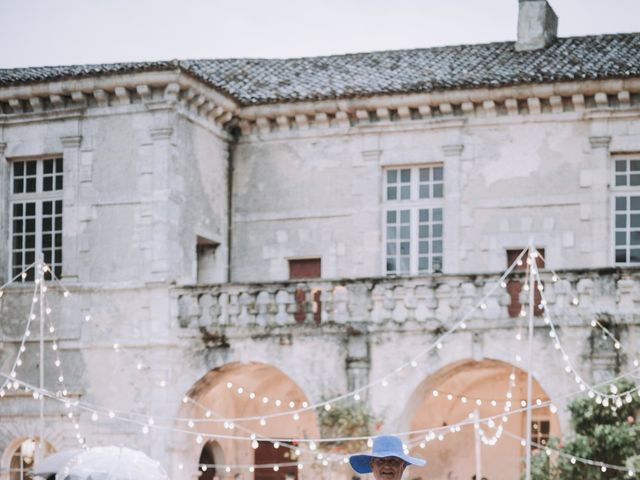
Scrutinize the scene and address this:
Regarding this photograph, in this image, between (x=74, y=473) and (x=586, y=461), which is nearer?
(x=74, y=473)

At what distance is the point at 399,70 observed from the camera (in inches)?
992

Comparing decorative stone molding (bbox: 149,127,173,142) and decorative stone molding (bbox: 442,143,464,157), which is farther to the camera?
decorative stone molding (bbox: 442,143,464,157)

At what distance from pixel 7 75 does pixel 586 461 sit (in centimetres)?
1087

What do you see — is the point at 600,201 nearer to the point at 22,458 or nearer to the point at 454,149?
the point at 454,149

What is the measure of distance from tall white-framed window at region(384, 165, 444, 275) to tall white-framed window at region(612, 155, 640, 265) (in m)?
2.57

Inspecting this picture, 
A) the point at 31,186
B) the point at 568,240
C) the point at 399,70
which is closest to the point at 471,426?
the point at 568,240

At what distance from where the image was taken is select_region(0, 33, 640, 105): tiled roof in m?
23.7

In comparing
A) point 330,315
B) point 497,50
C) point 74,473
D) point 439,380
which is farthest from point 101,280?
point 74,473

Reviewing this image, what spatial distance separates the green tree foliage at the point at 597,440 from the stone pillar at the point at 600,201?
309 cm

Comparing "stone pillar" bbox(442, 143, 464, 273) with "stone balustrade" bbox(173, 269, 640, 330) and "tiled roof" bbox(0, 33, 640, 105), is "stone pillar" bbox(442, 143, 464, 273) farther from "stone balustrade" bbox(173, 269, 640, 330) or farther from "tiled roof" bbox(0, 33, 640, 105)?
"stone balustrade" bbox(173, 269, 640, 330)

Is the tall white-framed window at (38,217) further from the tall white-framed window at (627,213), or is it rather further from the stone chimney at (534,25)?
the tall white-framed window at (627,213)

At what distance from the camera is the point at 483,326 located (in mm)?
21844

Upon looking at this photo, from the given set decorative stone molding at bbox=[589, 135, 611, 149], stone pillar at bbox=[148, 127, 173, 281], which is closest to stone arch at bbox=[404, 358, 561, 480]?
decorative stone molding at bbox=[589, 135, 611, 149]

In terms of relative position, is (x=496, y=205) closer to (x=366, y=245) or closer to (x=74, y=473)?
(x=366, y=245)
